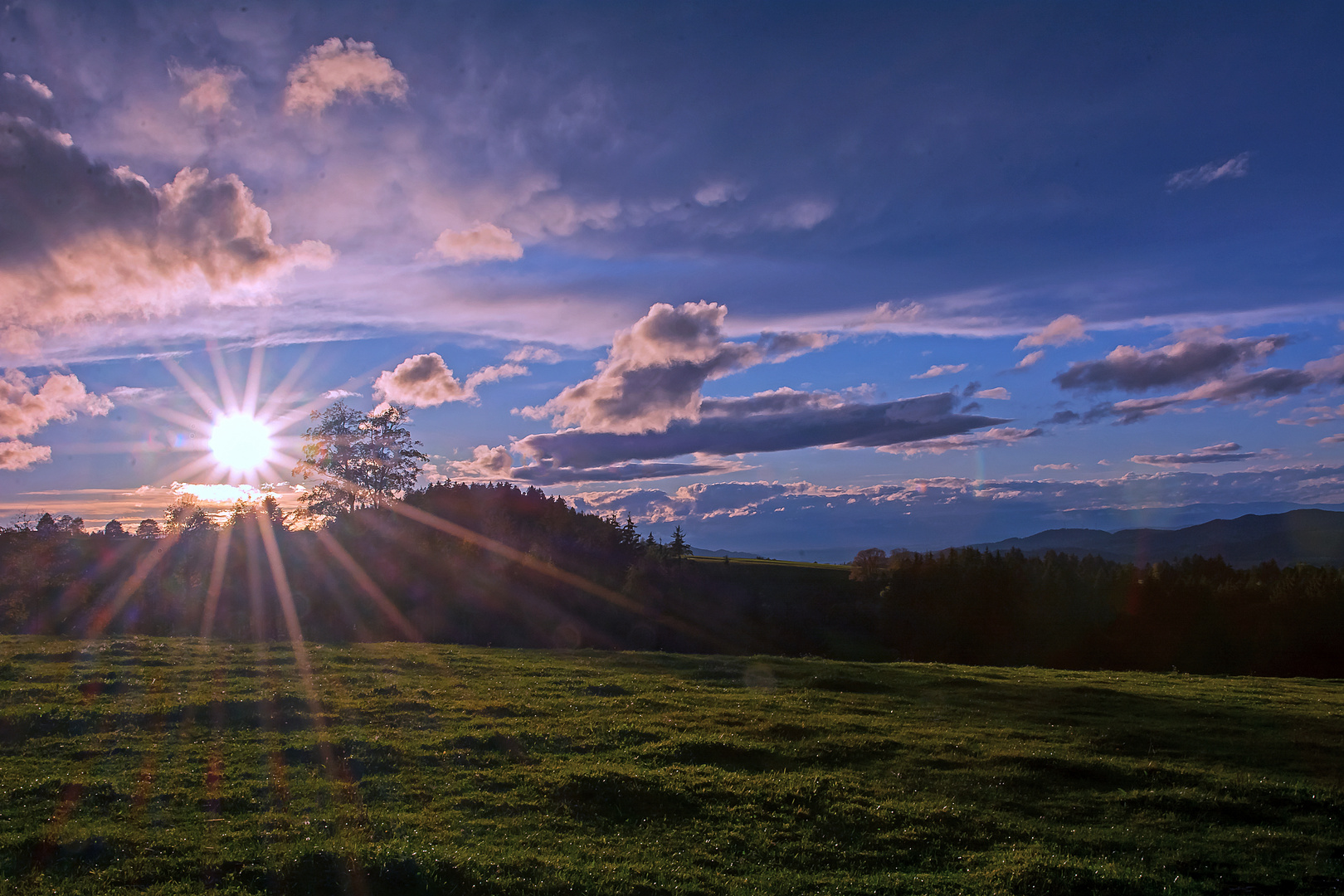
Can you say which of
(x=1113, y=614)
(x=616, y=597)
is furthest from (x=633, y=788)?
(x=1113, y=614)

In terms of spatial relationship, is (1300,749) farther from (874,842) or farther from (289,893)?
(289,893)

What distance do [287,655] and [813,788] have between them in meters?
30.0

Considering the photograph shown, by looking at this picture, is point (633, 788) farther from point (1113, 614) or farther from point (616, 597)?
point (1113, 614)

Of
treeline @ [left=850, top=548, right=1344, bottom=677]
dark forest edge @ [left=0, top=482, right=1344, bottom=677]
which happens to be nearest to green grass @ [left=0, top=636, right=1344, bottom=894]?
dark forest edge @ [left=0, top=482, right=1344, bottom=677]

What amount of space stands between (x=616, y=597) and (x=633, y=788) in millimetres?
82157

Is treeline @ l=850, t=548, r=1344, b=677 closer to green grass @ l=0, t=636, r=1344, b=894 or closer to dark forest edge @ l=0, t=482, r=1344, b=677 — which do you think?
dark forest edge @ l=0, t=482, r=1344, b=677

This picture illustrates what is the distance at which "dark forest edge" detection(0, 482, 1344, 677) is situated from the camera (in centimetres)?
7688

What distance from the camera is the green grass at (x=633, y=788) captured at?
14055 mm

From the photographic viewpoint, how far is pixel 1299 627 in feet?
345

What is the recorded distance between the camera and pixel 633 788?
731 inches

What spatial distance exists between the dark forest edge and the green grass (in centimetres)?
3910

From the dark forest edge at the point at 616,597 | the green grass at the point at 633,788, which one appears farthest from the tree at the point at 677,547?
the green grass at the point at 633,788

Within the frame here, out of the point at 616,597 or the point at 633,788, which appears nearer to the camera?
the point at 633,788

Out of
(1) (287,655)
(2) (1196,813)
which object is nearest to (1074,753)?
(2) (1196,813)
